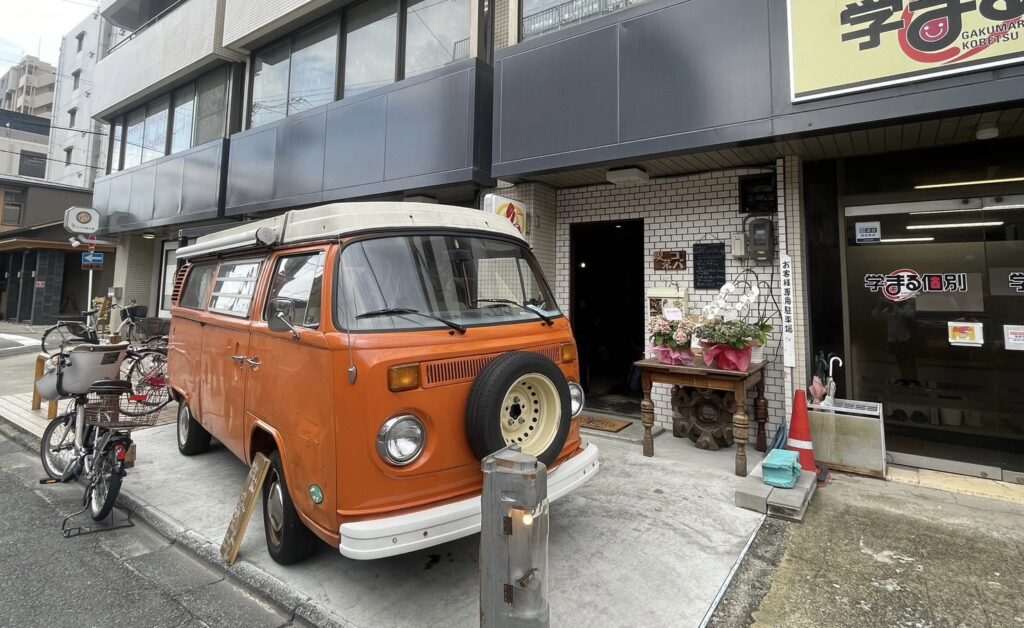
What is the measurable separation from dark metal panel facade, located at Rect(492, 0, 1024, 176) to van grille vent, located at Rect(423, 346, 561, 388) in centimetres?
358

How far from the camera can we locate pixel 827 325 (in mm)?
5332

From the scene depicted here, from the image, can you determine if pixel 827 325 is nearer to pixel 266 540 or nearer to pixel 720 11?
pixel 720 11

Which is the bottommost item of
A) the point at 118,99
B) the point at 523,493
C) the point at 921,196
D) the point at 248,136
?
the point at 523,493

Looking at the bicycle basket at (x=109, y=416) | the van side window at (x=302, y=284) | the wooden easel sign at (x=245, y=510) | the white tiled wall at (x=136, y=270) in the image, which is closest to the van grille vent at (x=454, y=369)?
A: the van side window at (x=302, y=284)

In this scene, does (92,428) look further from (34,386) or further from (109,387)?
(34,386)

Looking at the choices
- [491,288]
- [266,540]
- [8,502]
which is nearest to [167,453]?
[8,502]

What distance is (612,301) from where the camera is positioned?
382 inches

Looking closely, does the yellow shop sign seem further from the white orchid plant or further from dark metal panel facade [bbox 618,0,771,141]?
the white orchid plant

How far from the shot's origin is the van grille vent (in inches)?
106

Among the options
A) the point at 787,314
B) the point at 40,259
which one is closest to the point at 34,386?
the point at 787,314

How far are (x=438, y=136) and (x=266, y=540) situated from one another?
5.79m

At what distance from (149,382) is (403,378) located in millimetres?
7094

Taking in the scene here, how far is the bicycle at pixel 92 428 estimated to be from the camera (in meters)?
3.88

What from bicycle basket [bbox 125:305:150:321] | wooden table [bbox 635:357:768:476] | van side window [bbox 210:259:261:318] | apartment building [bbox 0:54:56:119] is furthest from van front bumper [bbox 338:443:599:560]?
apartment building [bbox 0:54:56:119]
